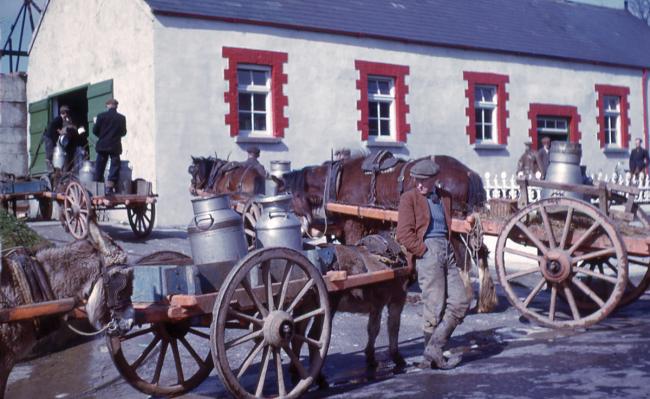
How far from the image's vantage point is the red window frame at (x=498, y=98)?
2177cm

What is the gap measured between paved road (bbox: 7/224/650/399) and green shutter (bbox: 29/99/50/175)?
1319cm

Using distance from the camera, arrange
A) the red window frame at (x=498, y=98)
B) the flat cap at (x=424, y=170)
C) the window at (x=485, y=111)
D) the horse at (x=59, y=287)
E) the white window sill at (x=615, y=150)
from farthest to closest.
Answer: the white window sill at (x=615, y=150), the window at (x=485, y=111), the red window frame at (x=498, y=98), the flat cap at (x=424, y=170), the horse at (x=59, y=287)

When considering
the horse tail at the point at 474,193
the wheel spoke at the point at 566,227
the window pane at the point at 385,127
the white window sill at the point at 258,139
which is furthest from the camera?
the window pane at the point at 385,127

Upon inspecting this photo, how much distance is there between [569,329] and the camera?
9281mm

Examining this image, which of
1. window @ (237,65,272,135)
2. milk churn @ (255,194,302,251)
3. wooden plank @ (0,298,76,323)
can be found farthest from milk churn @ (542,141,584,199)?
window @ (237,65,272,135)

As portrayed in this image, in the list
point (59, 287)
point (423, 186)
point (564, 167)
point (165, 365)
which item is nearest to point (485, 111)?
point (564, 167)

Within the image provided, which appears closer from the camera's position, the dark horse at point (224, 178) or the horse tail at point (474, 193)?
the horse tail at point (474, 193)

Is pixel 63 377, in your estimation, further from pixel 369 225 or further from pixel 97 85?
pixel 97 85

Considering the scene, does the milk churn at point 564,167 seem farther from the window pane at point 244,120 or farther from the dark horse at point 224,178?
the window pane at point 244,120

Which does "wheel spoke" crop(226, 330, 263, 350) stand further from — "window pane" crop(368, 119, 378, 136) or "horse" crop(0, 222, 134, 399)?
"window pane" crop(368, 119, 378, 136)

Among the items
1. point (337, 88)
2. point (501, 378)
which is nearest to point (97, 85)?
point (337, 88)

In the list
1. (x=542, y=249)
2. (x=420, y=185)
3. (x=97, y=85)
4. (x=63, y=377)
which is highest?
(x=97, y=85)

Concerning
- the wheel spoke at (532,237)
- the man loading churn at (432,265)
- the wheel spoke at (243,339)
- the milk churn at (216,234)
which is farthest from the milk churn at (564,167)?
the wheel spoke at (243,339)

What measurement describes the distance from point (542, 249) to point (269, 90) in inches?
425
